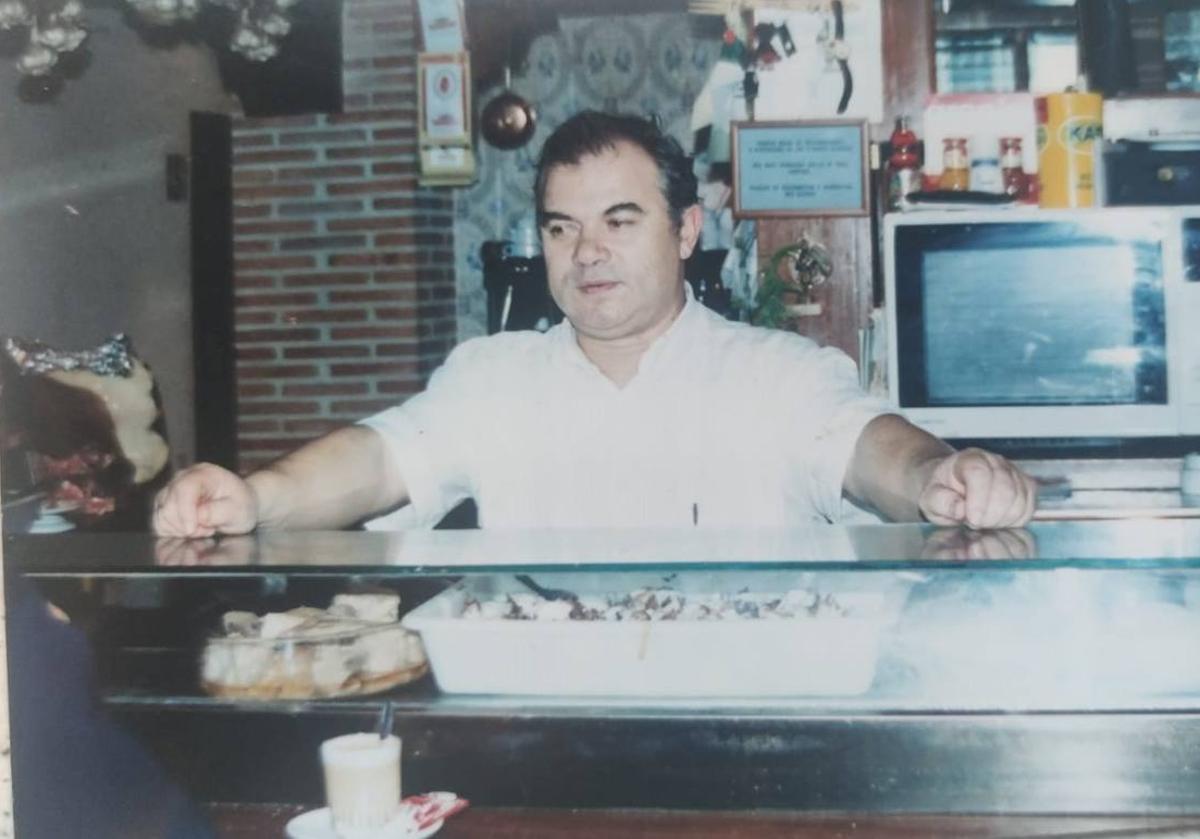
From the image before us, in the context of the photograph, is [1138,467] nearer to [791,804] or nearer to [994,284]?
[994,284]

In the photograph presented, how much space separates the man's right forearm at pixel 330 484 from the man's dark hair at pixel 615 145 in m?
0.45

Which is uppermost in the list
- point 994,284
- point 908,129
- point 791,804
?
point 908,129

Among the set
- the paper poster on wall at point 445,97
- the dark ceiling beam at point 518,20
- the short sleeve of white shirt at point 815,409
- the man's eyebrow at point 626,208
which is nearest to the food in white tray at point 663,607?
the short sleeve of white shirt at point 815,409

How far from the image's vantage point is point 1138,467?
8.89 ft

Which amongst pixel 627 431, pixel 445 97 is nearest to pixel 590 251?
pixel 627 431

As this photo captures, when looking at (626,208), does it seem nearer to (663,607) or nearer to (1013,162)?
(663,607)

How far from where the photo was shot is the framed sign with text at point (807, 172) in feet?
9.02

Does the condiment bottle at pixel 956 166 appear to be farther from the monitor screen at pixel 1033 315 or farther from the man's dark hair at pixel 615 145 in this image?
the man's dark hair at pixel 615 145

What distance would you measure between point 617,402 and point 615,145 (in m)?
0.39

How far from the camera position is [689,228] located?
1970mm

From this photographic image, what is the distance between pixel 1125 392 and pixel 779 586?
1.80 metres

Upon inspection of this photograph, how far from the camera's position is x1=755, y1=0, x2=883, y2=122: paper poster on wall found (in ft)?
8.93

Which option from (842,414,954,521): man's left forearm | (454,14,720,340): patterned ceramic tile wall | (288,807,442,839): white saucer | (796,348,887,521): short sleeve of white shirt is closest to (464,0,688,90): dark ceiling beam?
(454,14,720,340): patterned ceramic tile wall

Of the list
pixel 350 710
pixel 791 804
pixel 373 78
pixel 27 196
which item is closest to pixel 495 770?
pixel 350 710
